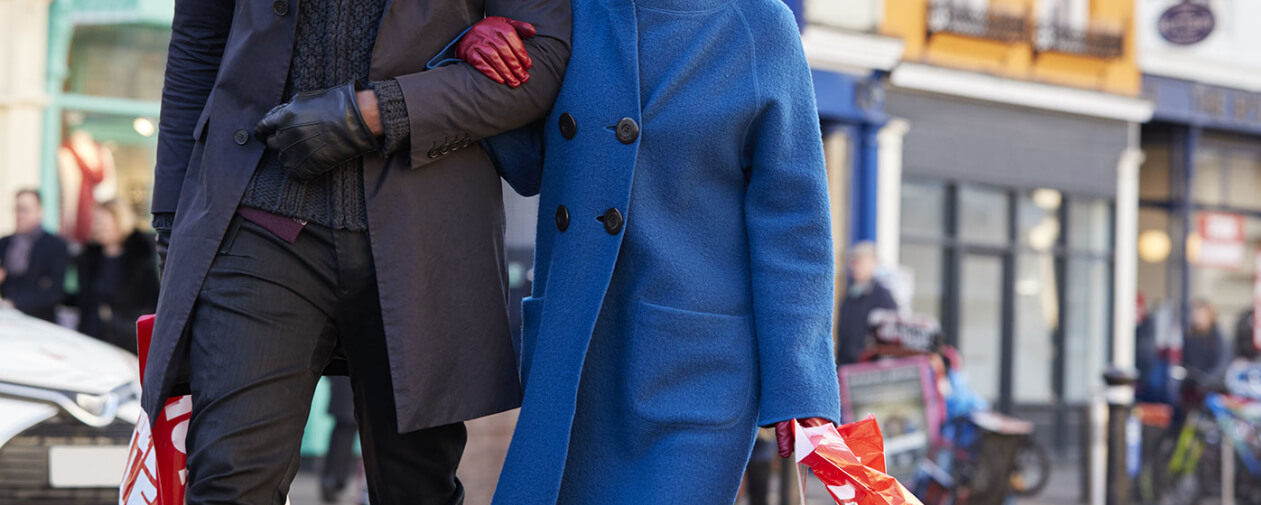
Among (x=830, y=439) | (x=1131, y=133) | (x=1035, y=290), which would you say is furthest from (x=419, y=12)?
(x=1131, y=133)

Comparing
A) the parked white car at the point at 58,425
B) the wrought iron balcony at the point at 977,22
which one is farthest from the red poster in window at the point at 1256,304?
the parked white car at the point at 58,425

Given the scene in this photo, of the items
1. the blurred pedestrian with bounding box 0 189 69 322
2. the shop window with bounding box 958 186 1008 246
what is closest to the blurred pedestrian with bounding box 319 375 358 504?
the blurred pedestrian with bounding box 0 189 69 322

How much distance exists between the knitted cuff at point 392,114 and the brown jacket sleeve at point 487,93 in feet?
0.04

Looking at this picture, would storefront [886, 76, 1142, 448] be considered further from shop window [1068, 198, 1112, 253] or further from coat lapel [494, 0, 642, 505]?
coat lapel [494, 0, 642, 505]

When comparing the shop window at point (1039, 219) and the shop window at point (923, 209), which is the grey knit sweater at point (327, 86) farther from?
the shop window at point (1039, 219)

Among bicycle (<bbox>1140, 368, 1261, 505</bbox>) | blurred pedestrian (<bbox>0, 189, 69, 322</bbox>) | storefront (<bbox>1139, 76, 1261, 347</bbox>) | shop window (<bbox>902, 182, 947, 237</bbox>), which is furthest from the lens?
storefront (<bbox>1139, 76, 1261, 347</bbox>)

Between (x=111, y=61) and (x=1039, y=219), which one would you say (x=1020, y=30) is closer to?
(x=1039, y=219)

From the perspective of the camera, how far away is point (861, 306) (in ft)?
34.2

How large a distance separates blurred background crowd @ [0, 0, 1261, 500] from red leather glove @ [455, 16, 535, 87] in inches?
321

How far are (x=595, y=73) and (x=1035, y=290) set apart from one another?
15352 mm

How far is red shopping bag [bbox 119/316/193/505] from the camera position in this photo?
2590 mm

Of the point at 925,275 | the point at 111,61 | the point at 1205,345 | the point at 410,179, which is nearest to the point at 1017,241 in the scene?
the point at 925,275

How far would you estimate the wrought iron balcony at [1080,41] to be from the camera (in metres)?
17.1

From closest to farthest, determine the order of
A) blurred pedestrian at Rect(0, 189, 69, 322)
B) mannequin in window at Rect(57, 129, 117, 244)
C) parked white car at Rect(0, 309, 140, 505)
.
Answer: parked white car at Rect(0, 309, 140, 505) < blurred pedestrian at Rect(0, 189, 69, 322) < mannequin in window at Rect(57, 129, 117, 244)
